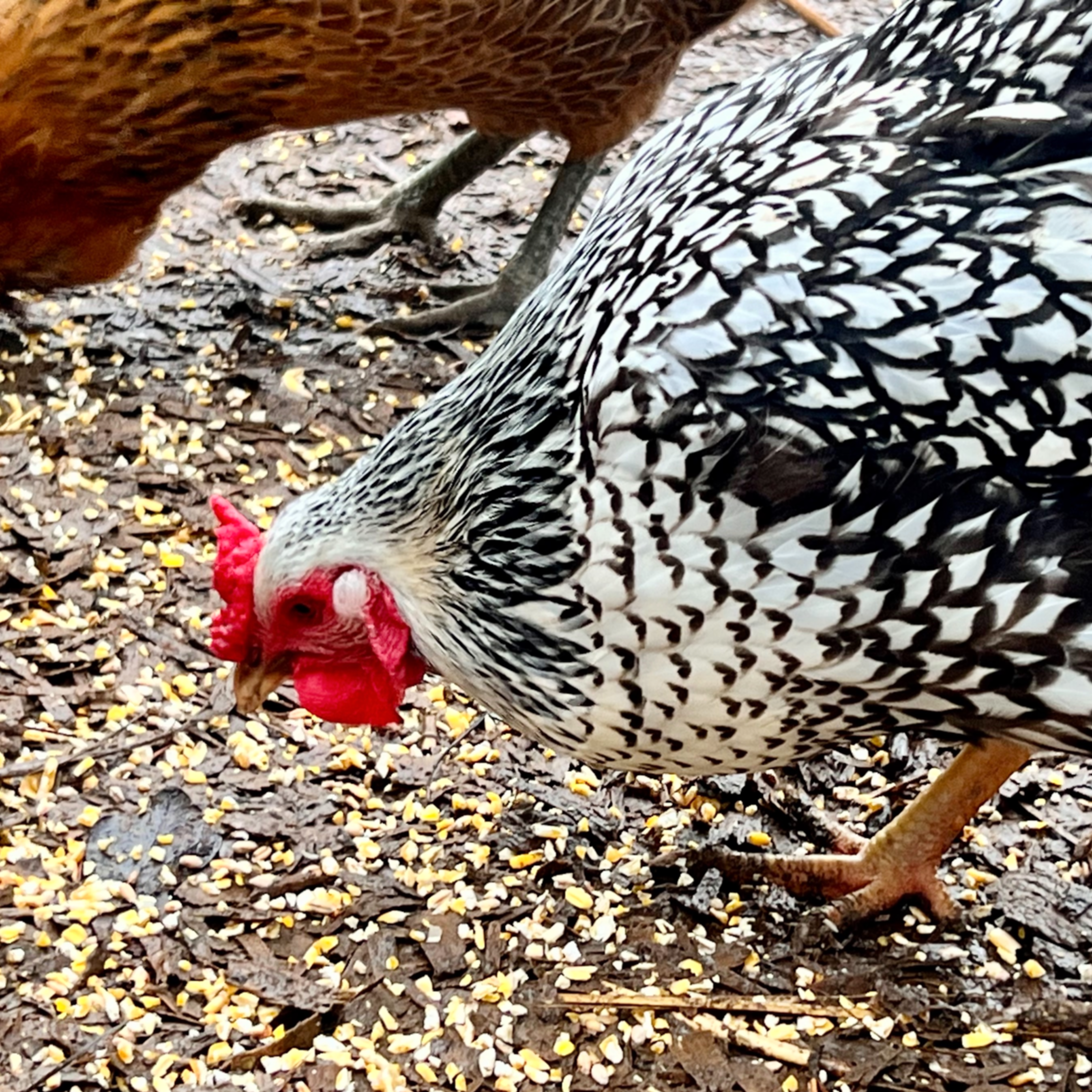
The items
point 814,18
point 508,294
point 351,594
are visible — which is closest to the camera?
point 351,594

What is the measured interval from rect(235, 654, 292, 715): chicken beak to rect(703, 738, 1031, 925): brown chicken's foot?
3.08ft

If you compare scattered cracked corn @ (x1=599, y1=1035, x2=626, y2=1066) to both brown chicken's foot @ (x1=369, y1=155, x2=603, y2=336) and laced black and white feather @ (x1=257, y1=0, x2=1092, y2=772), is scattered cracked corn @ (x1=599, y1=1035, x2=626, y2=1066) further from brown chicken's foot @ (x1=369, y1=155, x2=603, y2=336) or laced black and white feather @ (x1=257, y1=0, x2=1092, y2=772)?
brown chicken's foot @ (x1=369, y1=155, x2=603, y2=336)

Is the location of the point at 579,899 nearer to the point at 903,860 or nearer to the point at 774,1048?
the point at 774,1048

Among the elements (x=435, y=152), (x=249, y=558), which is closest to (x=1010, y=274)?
(x=249, y=558)

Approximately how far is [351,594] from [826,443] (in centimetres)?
87

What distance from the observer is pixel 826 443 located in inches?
80.4

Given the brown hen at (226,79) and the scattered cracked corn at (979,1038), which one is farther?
the brown hen at (226,79)

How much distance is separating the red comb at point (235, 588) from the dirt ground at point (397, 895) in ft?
1.77

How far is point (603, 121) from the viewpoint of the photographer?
12.9ft

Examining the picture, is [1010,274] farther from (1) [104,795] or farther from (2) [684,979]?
(1) [104,795]

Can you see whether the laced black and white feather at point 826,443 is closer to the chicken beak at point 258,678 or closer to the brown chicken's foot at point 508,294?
the chicken beak at point 258,678

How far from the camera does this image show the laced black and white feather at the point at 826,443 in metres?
2.01

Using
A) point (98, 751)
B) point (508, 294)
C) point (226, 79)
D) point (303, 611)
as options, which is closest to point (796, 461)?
point (303, 611)

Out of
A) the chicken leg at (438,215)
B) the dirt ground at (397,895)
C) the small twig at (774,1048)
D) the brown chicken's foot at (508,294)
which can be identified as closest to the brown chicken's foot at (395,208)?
the chicken leg at (438,215)
